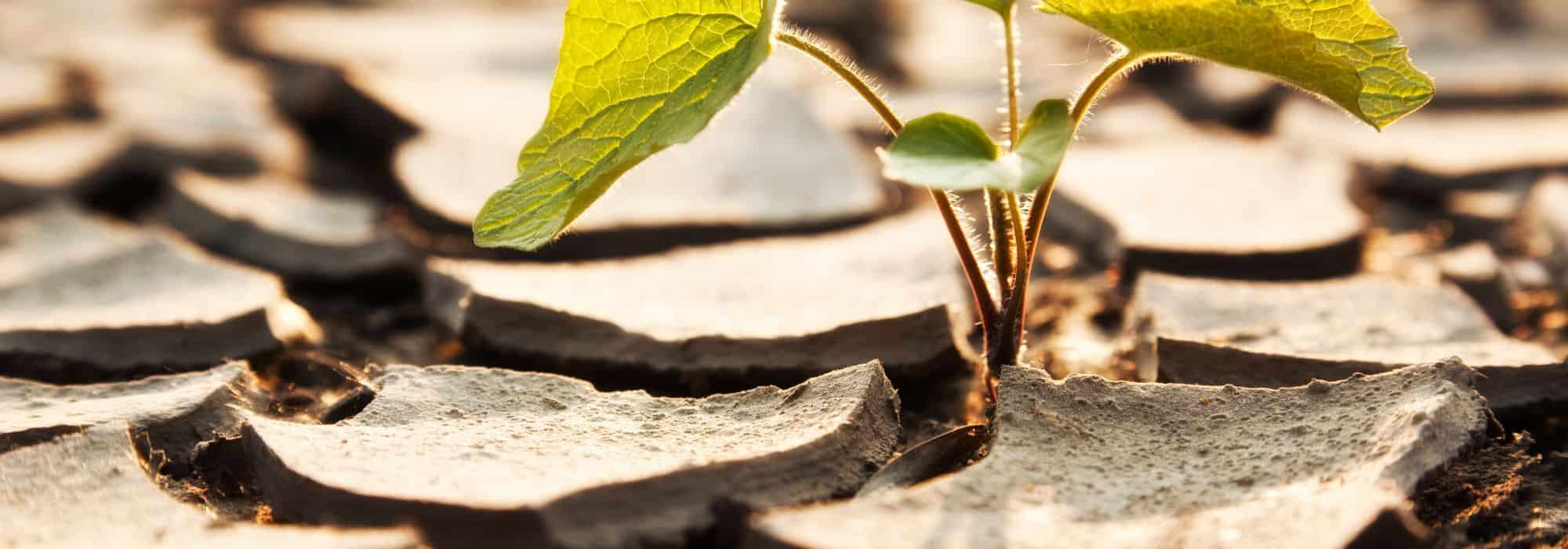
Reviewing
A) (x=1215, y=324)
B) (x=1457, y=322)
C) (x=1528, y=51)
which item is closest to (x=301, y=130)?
(x=1215, y=324)

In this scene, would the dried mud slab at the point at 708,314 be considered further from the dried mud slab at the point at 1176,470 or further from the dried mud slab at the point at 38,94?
the dried mud slab at the point at 38,94

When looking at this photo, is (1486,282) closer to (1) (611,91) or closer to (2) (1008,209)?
(2) (1008,209)

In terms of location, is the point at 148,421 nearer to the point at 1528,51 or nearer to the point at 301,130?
the point at 301,130

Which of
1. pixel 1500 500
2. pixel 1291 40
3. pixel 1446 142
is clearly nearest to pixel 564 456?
pixel 1291 40

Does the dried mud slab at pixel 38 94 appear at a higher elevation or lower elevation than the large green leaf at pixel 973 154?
lower

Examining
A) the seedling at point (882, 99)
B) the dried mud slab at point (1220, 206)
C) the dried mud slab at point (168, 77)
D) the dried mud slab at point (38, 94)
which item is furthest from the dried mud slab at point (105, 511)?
the dried mud slab at point (38, 94)
